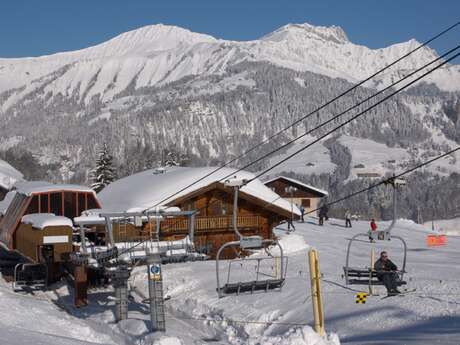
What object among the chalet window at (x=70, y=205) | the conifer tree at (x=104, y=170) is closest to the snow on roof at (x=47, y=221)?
the chalet window at (x=70, y=205)

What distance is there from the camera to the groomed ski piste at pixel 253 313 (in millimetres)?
16000

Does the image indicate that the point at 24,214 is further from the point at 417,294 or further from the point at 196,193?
the point at 417,294

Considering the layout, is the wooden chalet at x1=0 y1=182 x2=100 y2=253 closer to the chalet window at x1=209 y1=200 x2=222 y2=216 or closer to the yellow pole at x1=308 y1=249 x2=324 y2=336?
the chalet window at x1=209 y1=200 x2=222 y2=216

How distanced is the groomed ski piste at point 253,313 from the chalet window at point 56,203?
366cm

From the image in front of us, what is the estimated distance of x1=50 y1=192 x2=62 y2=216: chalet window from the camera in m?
31.1

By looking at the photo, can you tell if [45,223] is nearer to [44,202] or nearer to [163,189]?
[44,202]

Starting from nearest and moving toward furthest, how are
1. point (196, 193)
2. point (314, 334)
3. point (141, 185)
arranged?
point (314, 334) → point (196, 193) → point (141, 185)

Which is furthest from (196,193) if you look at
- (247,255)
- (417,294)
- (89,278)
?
(417,294)

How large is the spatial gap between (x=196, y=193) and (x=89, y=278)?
8.10 metres

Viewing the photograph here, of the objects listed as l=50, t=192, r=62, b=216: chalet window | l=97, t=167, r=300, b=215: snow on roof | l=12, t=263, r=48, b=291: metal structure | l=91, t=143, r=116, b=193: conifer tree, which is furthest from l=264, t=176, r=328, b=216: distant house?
l=12, t=263, r=48, b=291: metal structure

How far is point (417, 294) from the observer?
63.1 feet

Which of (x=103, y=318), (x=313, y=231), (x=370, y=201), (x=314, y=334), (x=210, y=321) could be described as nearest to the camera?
(x=314, y=334)

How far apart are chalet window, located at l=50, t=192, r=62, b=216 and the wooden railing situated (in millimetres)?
5654

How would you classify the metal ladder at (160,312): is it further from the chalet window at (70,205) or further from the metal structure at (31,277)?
the chalet window at (70,205)
